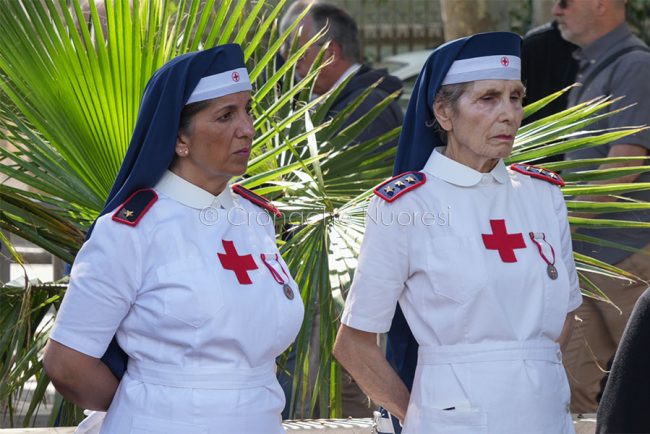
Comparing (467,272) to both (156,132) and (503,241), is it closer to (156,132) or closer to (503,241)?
(503,241)

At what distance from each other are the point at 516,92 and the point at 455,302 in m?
0.58

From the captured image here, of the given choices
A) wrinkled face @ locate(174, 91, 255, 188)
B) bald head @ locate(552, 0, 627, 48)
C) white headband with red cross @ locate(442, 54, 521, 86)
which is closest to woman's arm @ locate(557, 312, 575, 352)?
white headband with red cross @ locate(442, 54, 521, 86)

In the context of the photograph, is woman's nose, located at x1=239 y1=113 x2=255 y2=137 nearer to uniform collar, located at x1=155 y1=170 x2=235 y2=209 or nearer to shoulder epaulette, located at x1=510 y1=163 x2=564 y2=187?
uniform collar, located at x1=155 y1=170 x2=235 y2=209

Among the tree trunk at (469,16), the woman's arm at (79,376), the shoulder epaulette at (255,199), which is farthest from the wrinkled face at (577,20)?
the woman's arm at (79,376)

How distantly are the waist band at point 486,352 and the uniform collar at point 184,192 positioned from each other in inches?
25.0

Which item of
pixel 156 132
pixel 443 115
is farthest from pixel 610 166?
pixel 156 132

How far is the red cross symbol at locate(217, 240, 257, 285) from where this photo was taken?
284 cm

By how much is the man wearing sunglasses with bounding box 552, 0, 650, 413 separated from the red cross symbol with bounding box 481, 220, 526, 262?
175 cm

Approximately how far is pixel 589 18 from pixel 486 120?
2405 mm

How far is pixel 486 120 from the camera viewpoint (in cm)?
303

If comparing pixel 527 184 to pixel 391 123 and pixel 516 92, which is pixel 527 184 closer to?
pixel 516 92

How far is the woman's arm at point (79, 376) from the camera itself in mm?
2779

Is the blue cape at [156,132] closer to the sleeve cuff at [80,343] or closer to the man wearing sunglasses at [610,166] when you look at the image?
the sleeve cuff at [80,343]

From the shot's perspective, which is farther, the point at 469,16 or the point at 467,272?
the point at 469,16
